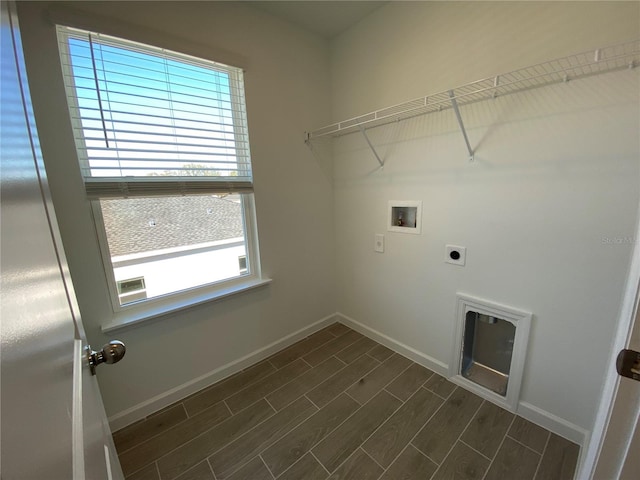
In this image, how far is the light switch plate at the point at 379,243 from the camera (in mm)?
2172

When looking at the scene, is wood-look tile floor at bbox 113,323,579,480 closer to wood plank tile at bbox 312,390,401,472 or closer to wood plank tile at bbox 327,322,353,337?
wood plank tile at bbox 312,390,401,472

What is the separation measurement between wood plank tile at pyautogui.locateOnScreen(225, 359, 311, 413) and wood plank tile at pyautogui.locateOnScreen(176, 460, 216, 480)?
1.15 feet

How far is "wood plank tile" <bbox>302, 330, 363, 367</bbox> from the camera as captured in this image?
7.16 ft

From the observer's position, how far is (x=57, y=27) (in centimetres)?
123

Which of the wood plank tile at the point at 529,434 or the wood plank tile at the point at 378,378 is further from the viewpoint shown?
the wood plank tile at the point at 378,378

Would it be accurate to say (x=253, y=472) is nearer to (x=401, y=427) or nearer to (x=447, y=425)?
(x=401, y=427)

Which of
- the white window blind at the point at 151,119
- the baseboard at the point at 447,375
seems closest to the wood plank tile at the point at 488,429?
the baseboard at the point at 447,375

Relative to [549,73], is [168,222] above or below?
below

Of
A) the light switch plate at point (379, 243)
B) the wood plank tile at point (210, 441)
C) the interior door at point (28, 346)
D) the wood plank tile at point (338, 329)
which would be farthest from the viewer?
the wood plank tile at point (338, 329)

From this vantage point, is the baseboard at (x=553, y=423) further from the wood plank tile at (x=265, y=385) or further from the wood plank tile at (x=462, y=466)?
the wood plank tile at (x=265, y=385)

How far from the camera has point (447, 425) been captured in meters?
1.55

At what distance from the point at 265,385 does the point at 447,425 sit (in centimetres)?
124

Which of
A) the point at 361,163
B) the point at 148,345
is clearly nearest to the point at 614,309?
the point at 361,163

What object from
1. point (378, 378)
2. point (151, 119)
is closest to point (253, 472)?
point (378, 378)
